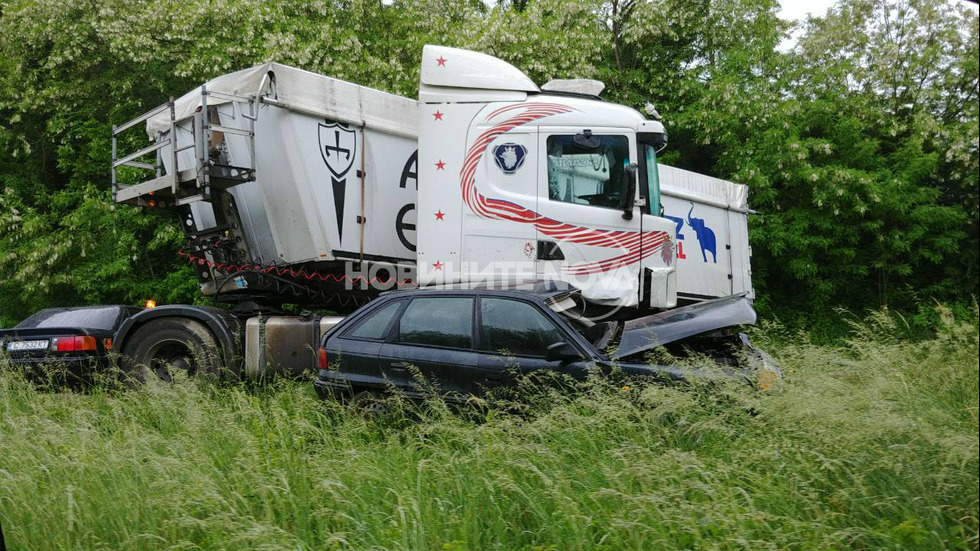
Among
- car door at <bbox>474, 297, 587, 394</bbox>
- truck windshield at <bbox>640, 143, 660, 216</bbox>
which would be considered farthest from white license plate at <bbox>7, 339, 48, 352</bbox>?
truck windshield at <bbox>640, 143, 660, 216</bbox>

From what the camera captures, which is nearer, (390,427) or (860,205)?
(390,427)

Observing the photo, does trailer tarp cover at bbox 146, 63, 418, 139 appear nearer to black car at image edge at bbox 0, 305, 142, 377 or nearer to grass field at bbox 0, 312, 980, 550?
black car at image edge at bbox 0, 305, 142, 377

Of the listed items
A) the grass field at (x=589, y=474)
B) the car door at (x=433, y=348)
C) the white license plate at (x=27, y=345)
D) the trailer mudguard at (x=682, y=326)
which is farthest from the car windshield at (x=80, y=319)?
the trailer mudguard at (x=682, y=326)

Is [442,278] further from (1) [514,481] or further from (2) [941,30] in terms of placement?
(2) [941,30]

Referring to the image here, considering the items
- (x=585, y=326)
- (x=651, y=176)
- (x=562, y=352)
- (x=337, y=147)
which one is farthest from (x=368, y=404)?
(x=651, y=176)

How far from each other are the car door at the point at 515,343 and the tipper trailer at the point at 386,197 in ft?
5.42

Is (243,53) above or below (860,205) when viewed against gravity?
above

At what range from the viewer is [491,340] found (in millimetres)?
6012

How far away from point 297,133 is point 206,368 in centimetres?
279

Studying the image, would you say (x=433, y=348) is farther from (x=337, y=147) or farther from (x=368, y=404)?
(x=337, y=147)

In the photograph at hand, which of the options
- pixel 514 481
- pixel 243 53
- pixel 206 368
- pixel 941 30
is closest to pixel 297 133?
pixel 206 368

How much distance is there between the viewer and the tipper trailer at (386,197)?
774 cm

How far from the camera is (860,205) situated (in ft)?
44.0

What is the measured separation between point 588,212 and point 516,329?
222cm
